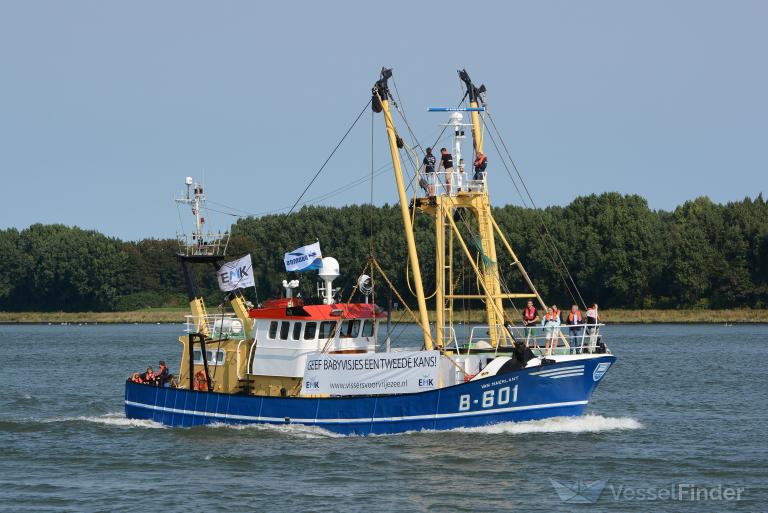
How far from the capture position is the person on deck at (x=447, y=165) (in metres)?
36.7

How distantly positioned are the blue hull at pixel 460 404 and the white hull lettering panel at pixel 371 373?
410mm

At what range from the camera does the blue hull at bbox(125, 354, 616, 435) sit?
3369 cm

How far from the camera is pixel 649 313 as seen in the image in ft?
369

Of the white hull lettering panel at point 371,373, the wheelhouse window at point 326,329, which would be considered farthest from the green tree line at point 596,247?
the white hull lettering panel at point 371,373

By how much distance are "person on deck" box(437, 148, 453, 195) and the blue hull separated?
6.66 metres

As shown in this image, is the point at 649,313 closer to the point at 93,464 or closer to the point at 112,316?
the point at 112,316

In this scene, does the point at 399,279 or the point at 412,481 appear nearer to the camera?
the point at 412,481

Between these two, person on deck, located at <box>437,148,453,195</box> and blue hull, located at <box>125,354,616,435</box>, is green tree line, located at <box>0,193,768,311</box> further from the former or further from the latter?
blue hull, located at <box>125,354,616,435</box>

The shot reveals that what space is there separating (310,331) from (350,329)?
1.56 metres

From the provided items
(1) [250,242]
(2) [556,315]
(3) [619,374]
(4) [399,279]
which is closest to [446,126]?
(2) [556,315]

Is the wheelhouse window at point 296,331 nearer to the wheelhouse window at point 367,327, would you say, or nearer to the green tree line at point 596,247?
the wheelhouse window at point 367,327

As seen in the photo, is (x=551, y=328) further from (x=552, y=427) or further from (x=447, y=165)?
(x=447, y=165)

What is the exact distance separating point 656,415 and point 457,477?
1400 centimetres

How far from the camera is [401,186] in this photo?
3569cm
